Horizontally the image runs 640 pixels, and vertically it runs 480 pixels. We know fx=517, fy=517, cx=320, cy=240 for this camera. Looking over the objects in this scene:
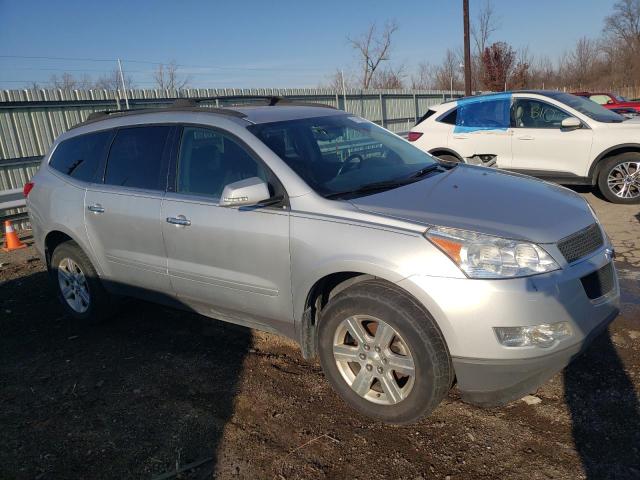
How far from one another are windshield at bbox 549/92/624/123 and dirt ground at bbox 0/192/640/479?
445cm

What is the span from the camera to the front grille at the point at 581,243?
2.64 m

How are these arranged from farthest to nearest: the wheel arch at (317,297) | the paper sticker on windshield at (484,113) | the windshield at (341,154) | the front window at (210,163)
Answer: the paper sticker on windshield at (484,113) < the front window at (210,163) < the windshield at (341,154) < the wheel arch at (317,297)

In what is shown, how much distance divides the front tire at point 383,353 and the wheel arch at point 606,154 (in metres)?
6.13

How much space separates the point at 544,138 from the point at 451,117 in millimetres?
1512

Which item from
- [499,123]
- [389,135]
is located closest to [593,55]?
[499,123]

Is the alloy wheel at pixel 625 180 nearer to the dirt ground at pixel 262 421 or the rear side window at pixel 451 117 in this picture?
the rear side window at pixel 451 117

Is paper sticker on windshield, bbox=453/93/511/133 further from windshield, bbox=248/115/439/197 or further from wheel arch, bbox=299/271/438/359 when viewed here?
wheel arch, bbox=299/271/438/359

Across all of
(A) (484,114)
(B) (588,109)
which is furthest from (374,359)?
(B) (588,109)

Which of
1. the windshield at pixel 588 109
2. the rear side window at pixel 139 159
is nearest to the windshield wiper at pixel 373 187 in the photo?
the rear side window at pixel 139 159

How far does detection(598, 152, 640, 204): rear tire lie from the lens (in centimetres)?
737

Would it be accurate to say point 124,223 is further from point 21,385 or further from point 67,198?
point 21,385

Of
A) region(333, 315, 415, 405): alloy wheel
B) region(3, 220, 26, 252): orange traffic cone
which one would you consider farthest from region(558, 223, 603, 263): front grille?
region(3, 220, 26, 252): orange traffic cone

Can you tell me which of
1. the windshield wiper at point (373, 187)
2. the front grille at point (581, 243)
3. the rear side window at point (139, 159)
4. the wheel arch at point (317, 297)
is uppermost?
the rear side window at point (139, 159)

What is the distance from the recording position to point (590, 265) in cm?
271
